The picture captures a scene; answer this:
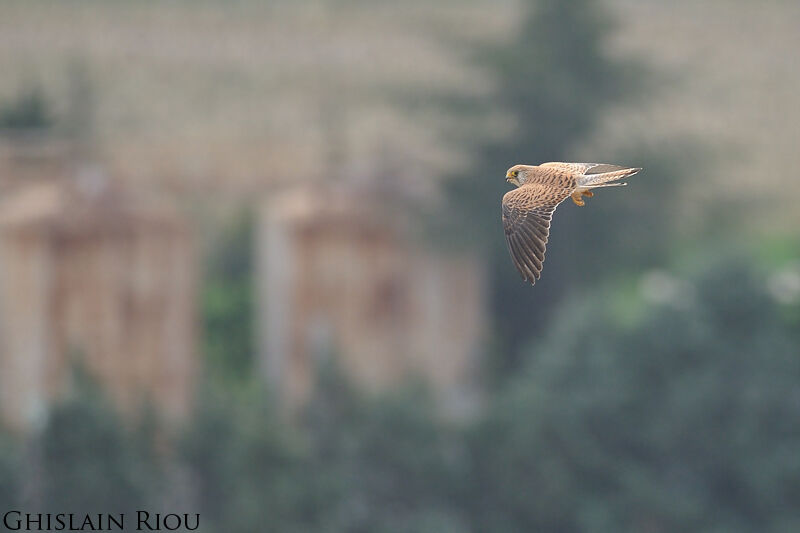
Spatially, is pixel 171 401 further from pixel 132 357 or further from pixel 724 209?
pixel 724 209

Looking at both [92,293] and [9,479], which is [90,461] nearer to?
[9,479]

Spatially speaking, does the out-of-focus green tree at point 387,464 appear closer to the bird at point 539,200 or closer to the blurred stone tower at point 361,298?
the blurred stone tower at point 361,298

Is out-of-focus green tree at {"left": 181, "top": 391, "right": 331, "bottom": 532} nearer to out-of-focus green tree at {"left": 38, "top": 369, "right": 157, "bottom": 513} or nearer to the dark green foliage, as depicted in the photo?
out-of-focus green tree at {"left": 38, "top": 369, "right": 157, "bottom": 513}

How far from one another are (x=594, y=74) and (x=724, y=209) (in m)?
2.18

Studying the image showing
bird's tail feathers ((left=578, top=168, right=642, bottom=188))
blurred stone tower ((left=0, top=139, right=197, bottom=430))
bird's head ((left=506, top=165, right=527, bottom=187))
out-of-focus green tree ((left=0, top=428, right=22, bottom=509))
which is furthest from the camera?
blurred stone tower ((left=0, top=139, right=197, bottom=430))

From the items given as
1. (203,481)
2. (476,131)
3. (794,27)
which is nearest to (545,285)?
(476,131)

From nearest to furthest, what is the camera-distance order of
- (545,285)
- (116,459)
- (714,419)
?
(116,459)
(714,419)
(545,285)

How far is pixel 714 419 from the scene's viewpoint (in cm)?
1441

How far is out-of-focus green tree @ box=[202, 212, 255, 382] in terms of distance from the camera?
18.8 m

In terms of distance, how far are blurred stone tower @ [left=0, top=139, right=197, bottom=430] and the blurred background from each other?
3 centimetres

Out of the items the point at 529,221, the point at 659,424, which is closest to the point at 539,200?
the point at 529,221

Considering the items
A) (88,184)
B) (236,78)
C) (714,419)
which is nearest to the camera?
(714,419)

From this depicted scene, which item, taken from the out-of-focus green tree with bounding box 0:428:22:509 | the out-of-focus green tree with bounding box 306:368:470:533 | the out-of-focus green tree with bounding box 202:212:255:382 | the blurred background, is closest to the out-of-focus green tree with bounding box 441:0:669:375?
the blurred background

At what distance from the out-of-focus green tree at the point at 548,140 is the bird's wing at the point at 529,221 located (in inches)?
534
